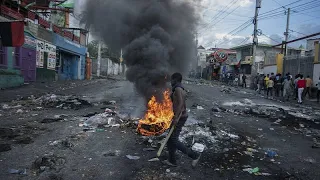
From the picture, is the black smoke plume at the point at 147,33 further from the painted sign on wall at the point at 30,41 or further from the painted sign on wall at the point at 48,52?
the painted sign on wall at the point at 48,52

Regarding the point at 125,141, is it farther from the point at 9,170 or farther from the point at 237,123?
the point at 237,123

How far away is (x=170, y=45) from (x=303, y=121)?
590 centimetres

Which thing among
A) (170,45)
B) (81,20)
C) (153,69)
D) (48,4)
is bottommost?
(153,69)

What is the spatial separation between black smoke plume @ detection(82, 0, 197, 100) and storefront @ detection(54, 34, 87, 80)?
15706mm

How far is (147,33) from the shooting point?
25.2 ft

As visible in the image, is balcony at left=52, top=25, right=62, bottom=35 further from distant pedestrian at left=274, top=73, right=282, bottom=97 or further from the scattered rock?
the scattered rock

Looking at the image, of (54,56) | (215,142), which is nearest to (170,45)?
(215,142)

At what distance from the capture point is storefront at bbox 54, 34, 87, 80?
2394cm

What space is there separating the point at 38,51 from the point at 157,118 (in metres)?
15.3

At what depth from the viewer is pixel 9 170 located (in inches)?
160

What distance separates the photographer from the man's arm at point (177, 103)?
4.62m

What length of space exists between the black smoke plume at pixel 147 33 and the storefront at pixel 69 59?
51.5ft

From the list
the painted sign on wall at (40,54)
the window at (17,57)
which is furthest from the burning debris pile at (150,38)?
the painted sign on wall at (40,54)

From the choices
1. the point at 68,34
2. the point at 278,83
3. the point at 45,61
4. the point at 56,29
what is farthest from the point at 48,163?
the point at 68,34
